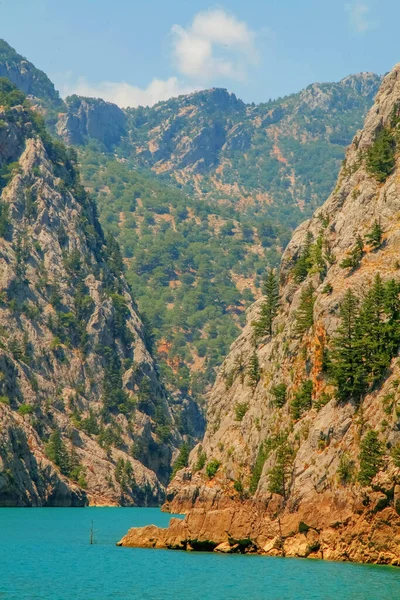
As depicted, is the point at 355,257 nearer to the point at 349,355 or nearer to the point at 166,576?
the point at 349,355

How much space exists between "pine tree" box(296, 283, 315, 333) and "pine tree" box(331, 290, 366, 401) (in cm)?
1406

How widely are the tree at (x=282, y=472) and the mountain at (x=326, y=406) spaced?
17 cm

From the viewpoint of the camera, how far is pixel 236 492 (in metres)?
140

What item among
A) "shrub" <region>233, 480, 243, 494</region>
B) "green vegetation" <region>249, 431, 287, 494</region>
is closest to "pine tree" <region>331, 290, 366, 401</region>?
"green vegetation" <region>249, 431, 287, 494</region>

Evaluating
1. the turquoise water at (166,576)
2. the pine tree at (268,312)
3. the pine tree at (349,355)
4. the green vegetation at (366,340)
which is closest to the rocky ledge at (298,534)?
the turquoise water at (166,576)

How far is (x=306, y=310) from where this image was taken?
5251 inches

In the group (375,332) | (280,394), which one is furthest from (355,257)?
(280,394)

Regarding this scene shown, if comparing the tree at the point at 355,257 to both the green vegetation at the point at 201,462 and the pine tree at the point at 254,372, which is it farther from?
the green vegetation at the point at 201,462

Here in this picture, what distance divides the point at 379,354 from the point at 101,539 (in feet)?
139

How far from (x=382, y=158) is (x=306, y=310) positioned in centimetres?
2355

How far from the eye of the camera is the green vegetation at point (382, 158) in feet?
447

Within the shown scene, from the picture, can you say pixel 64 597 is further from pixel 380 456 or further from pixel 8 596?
pixel 380 456

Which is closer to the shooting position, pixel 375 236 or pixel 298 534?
pixel 298 534

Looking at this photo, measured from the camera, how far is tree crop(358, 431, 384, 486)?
3762 inches
